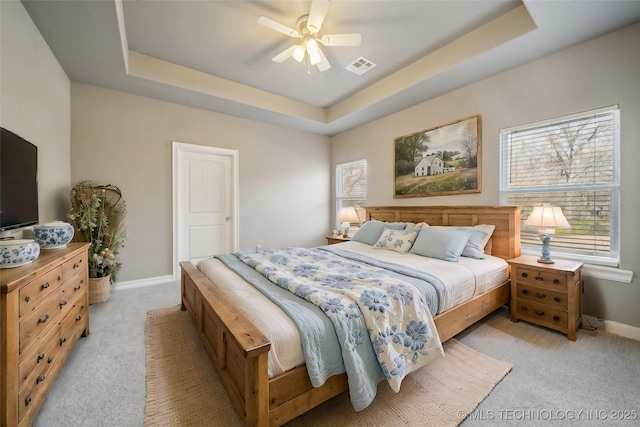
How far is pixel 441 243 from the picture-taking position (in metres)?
2.61

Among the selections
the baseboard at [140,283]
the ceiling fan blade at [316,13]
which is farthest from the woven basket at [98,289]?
the ceiling fan blade at [316,13]

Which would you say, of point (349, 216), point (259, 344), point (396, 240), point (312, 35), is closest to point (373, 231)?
point (396, 240)

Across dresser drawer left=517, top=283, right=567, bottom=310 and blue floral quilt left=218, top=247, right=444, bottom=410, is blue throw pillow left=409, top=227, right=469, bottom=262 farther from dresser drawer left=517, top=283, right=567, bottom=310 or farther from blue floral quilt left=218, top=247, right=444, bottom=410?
blue floral quilt left=218, top=247, right=444, bottom=410

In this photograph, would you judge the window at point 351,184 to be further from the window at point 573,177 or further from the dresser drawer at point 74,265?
the dresser drawer at point 74,265

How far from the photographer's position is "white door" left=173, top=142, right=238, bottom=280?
12.2ft

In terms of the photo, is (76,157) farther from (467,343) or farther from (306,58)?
(467,343)

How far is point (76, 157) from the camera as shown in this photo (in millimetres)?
3086

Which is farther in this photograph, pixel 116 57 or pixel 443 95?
pixel 443 95

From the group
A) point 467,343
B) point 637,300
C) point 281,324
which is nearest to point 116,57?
point 281,324

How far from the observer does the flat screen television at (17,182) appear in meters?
1.46

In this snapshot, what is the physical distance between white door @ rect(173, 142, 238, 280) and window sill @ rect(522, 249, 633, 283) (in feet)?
14.1

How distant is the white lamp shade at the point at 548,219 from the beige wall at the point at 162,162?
3.54 metres

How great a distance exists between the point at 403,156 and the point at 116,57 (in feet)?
12.1

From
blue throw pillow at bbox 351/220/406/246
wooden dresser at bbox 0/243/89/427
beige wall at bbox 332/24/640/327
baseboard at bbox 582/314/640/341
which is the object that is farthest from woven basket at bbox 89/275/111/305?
baseboard at bbox 582/314/640/341
